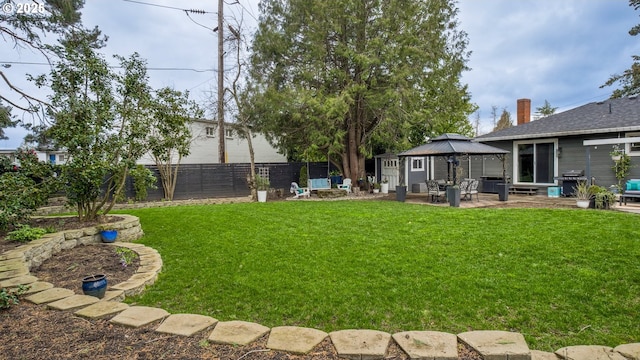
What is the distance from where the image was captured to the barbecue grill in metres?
10.2

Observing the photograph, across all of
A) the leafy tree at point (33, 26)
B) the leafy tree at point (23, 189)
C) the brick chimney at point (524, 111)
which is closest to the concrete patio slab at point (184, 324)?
the leafy tree at point (23, 189)

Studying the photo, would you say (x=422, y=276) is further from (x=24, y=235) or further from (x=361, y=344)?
(x=24, y=235)

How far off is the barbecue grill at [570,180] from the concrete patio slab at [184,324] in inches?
456

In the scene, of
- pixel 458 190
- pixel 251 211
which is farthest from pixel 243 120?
pixel 458 190

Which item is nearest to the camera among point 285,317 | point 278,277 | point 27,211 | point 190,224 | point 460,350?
point 460,350

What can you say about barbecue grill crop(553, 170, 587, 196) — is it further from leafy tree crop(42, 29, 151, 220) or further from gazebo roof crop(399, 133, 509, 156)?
leafy tree crop(42, 29, 151, 220)

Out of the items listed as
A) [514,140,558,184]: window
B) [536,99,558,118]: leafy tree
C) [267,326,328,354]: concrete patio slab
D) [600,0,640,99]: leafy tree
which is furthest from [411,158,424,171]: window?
[536,99,558,118]: leafy tree

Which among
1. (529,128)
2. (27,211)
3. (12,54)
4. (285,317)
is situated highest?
(12,54)

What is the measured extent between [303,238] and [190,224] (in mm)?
2913

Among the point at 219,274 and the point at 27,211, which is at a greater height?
the point at 27,211

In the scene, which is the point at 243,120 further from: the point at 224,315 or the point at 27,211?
the point at 224,315

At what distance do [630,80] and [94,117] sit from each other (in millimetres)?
28086

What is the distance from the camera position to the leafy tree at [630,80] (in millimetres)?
19300

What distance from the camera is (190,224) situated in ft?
23.5
